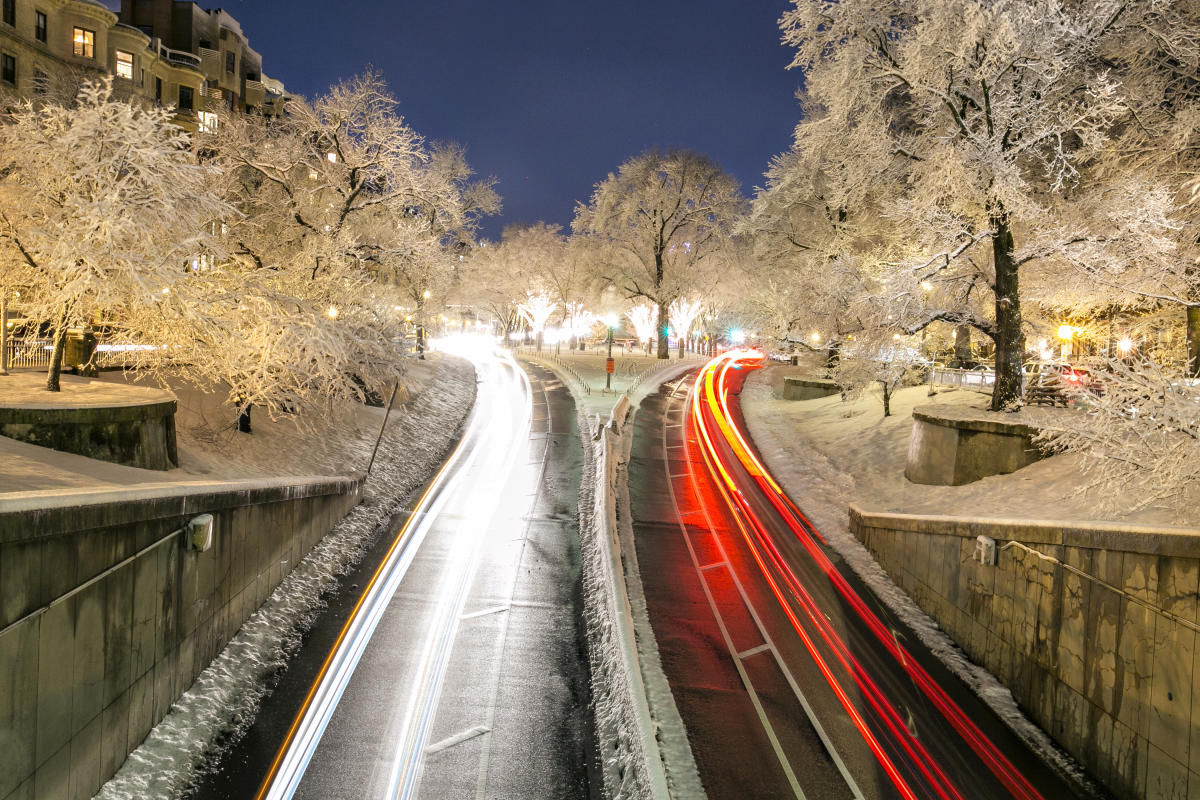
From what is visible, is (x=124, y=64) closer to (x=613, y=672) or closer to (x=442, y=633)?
(x=442, y=633)

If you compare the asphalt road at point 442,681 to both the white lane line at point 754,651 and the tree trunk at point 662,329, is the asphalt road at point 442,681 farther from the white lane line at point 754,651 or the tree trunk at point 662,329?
the tree trunk at point 662,329

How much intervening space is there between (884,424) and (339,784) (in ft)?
69.5

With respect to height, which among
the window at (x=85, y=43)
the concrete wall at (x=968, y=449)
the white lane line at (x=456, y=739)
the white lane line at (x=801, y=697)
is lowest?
the white lane line at (x=456, y=739)

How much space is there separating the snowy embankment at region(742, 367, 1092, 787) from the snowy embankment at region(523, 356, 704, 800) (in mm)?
4990

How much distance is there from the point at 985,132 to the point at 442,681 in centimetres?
1641

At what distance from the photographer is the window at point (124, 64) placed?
41.9 m

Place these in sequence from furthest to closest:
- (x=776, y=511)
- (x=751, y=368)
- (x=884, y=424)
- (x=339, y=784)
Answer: (x=751, y=368) < (x=884, y=424) < (x=776, y=511) < (x=339, y=784)

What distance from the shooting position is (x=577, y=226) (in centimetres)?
5425

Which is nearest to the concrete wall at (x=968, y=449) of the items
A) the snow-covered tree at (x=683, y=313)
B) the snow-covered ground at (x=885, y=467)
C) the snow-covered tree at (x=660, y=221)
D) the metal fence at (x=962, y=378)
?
the snow-covered ground at (x=885, y=467)

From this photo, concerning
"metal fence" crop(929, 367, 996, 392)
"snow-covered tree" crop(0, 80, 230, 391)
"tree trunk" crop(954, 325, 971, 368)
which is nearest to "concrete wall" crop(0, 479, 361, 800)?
"snow-covered tree" crop(0, 80, 230, 391)

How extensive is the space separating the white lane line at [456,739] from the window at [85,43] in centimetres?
4359

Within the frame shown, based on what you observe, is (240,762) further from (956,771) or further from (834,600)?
(834,600)

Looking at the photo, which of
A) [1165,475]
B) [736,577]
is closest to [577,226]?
[736,577]

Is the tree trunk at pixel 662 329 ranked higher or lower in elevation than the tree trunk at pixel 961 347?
higher
